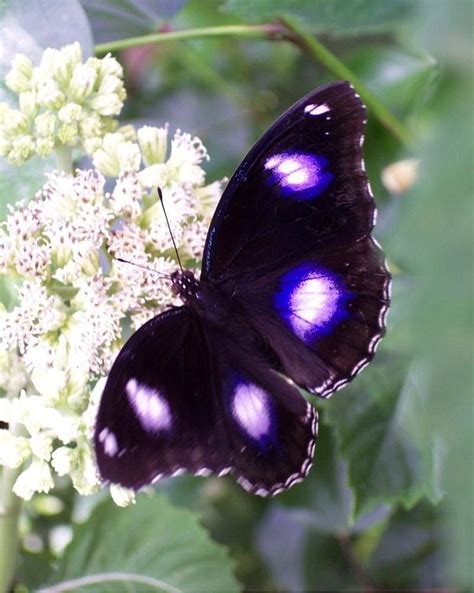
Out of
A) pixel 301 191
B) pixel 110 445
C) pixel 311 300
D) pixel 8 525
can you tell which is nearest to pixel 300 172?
pixel 301 191

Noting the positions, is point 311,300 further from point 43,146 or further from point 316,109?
point 43,146

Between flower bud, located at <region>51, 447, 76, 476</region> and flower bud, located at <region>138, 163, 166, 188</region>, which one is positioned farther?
flower bud, located at <region>138, 163, 166, 188</region>

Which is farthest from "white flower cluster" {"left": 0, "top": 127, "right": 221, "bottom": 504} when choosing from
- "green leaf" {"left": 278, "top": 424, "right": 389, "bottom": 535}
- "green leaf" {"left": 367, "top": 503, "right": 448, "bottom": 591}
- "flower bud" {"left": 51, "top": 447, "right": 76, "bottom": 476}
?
Result: "green leaf" {"left": 367, "top": 503, "right": 448, "bottom": 591}

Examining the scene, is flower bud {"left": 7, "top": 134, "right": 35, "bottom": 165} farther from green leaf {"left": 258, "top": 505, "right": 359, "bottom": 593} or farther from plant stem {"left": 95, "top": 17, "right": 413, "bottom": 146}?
green leaf {"left": 258, "top": 505, "right": 359, "bottom": 593}

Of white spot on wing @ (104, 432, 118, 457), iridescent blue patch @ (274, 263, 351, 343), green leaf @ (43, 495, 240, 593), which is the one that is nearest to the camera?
white spot on wing @ (104, 432, 118, 457)

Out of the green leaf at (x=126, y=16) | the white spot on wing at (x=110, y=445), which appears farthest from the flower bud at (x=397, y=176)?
the white spot on wing at (x=110, y=445)

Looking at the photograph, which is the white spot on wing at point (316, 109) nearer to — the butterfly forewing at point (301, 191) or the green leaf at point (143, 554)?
the butterfly forewing at point (301, 191)

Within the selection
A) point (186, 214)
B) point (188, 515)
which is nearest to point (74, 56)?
point (186, 214)
